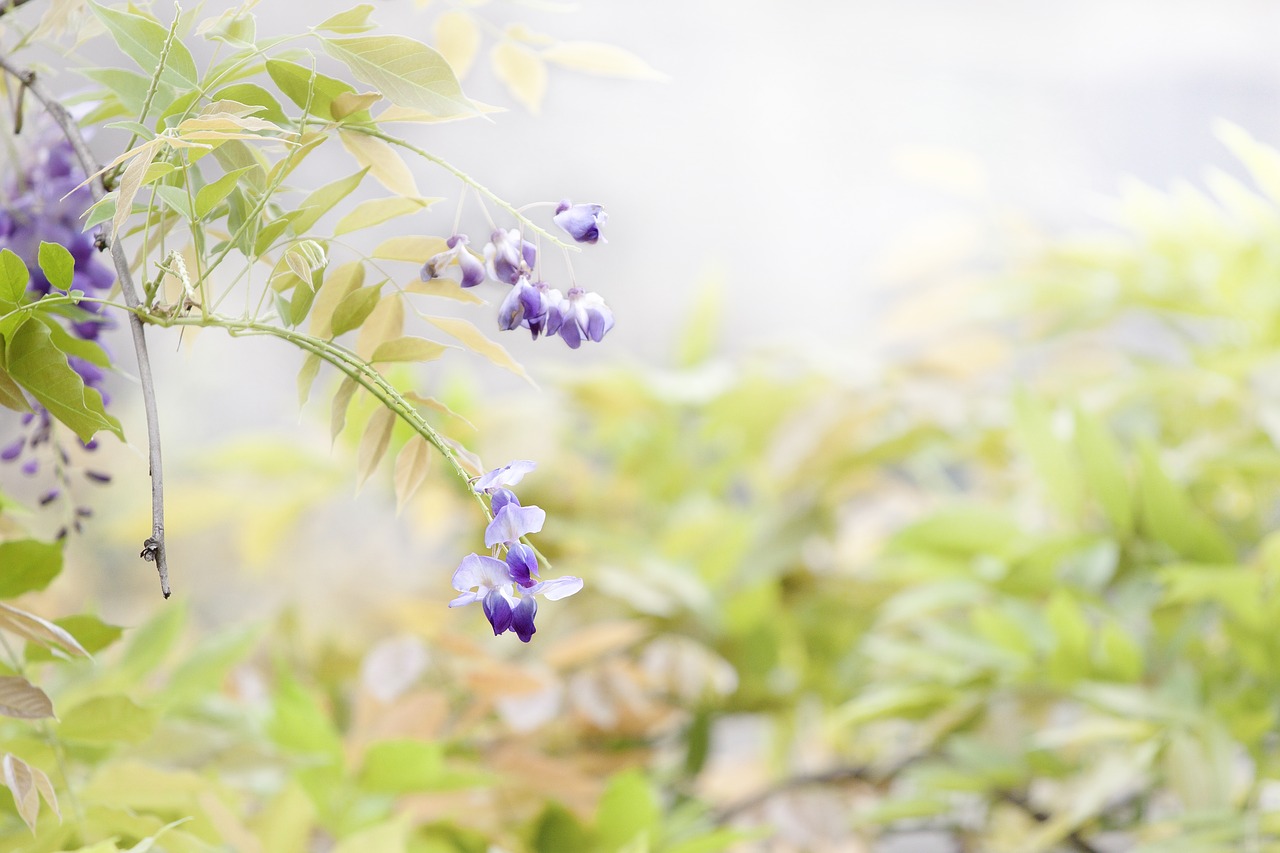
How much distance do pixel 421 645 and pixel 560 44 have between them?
0.26m

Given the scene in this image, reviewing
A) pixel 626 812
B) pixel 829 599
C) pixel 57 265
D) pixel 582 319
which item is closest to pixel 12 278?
pixel 57 265

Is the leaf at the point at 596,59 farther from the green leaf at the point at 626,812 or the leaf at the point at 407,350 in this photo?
the green leaf at the point at 626,812

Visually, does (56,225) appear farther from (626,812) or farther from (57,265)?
(626,812)

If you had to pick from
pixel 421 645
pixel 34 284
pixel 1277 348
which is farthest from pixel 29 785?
pixel 1277 348

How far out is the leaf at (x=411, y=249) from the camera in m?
0.23

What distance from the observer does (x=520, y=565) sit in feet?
0.60

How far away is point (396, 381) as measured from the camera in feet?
1.42

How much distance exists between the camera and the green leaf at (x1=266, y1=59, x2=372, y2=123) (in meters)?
0.22

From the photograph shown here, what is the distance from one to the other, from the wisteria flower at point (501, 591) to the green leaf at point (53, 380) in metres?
0.08

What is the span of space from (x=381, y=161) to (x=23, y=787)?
5.7 inches

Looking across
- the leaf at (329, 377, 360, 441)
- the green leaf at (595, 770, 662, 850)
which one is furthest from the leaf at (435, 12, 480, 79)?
the green leaf at (595, 770, 662, 850)

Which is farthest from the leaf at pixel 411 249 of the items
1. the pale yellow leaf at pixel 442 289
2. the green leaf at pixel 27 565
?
the green leaf at pixel 27 565

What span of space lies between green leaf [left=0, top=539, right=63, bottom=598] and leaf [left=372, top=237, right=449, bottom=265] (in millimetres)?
111

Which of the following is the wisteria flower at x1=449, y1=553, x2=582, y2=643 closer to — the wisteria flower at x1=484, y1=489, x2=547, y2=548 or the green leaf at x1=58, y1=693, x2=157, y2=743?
the wisteria flower at x1=484, y1=489, x2=547, y2=548
